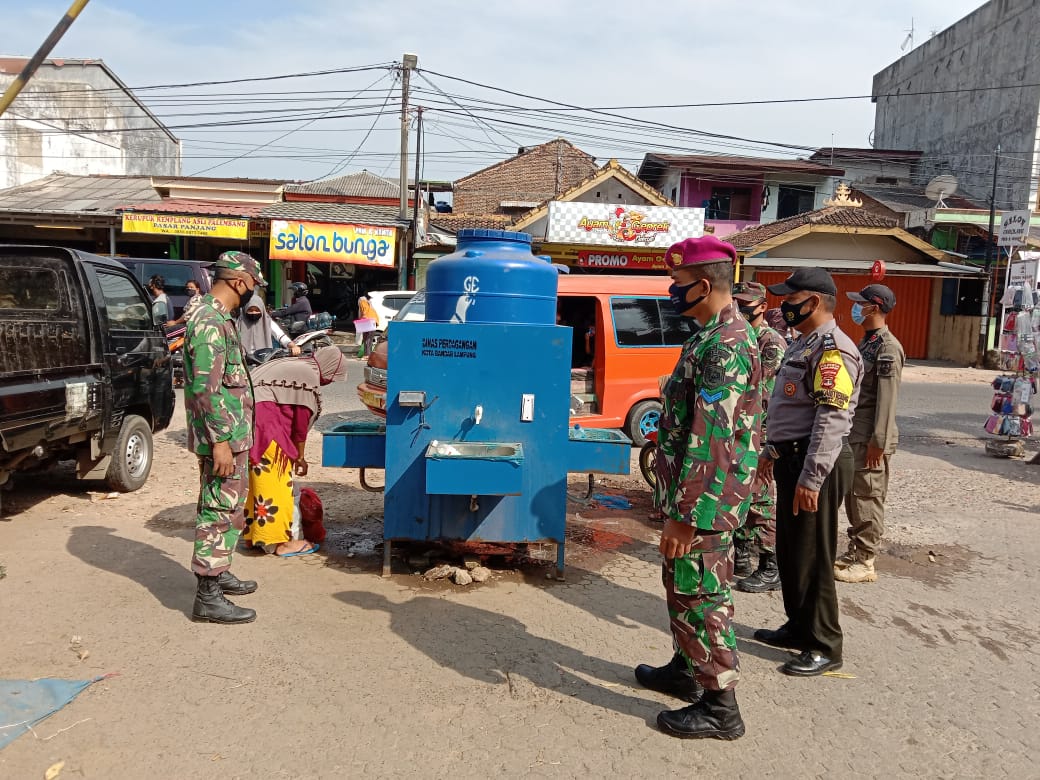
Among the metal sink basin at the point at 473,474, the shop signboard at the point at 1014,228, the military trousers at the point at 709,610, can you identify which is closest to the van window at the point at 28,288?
the metal sink basin at the point at 473,474

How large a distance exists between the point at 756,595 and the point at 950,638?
1.03m

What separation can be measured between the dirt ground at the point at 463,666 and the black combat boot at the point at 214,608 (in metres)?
0.06

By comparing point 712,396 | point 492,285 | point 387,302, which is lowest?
point 712,396

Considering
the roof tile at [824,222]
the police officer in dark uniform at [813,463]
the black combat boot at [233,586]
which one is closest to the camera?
the police officer in dark uniform at [813,463]

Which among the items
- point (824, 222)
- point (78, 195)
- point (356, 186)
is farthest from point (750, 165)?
point (78, 195)

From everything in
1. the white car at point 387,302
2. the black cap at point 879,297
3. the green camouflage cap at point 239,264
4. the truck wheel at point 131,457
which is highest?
the white car at point 387,302

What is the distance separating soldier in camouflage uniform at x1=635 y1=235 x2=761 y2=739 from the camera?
9.00 feet

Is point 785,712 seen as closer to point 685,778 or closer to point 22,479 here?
point 685,778

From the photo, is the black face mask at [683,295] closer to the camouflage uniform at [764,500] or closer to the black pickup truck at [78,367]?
the camouflage uniform at [764,500]

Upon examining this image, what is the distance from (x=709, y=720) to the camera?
9.57 ft

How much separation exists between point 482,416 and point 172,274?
12.3 m

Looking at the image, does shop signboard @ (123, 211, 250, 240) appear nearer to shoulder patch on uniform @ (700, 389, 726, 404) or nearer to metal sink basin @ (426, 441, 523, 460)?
metal sink basin @ (426, 441, 523, 460)

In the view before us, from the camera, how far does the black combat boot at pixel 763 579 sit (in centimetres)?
456

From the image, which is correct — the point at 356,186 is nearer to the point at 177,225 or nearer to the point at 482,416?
the point at 177,225
